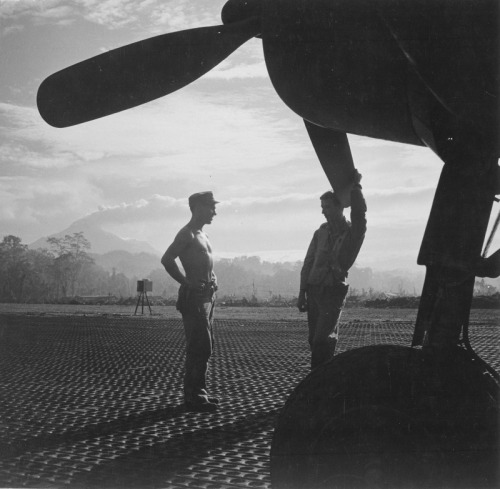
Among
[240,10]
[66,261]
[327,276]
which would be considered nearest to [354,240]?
[327,276]

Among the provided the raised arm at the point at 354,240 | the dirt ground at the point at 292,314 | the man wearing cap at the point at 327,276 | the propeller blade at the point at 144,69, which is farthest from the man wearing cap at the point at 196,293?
the dirt ground at the point at 292,314

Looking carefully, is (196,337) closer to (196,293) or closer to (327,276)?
(196,293)

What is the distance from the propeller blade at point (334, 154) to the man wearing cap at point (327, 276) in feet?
7.01

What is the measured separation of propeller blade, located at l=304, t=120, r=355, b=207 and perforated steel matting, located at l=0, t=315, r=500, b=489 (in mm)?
1513

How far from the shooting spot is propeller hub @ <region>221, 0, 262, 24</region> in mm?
1770

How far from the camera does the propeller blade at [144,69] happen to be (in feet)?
5.67

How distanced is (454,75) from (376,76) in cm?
20

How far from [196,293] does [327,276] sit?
41.4 inches

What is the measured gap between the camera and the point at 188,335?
5066mm

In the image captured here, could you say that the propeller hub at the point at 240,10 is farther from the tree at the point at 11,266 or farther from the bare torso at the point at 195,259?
the tree at the point at 11,266

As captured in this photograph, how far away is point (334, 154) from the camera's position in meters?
2.52

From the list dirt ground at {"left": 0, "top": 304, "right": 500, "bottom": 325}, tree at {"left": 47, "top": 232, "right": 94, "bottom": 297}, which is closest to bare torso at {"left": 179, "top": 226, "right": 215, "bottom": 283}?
dirt ground at {"left": 0, "top": 304, "right": 500, "bottom": 325}

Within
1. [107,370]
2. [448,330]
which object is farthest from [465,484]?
[107,370]

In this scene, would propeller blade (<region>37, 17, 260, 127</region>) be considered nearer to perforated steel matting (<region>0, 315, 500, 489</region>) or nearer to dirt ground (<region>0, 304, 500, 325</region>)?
perforated steel matting (<region>0, 315, 500, 489</region>)
